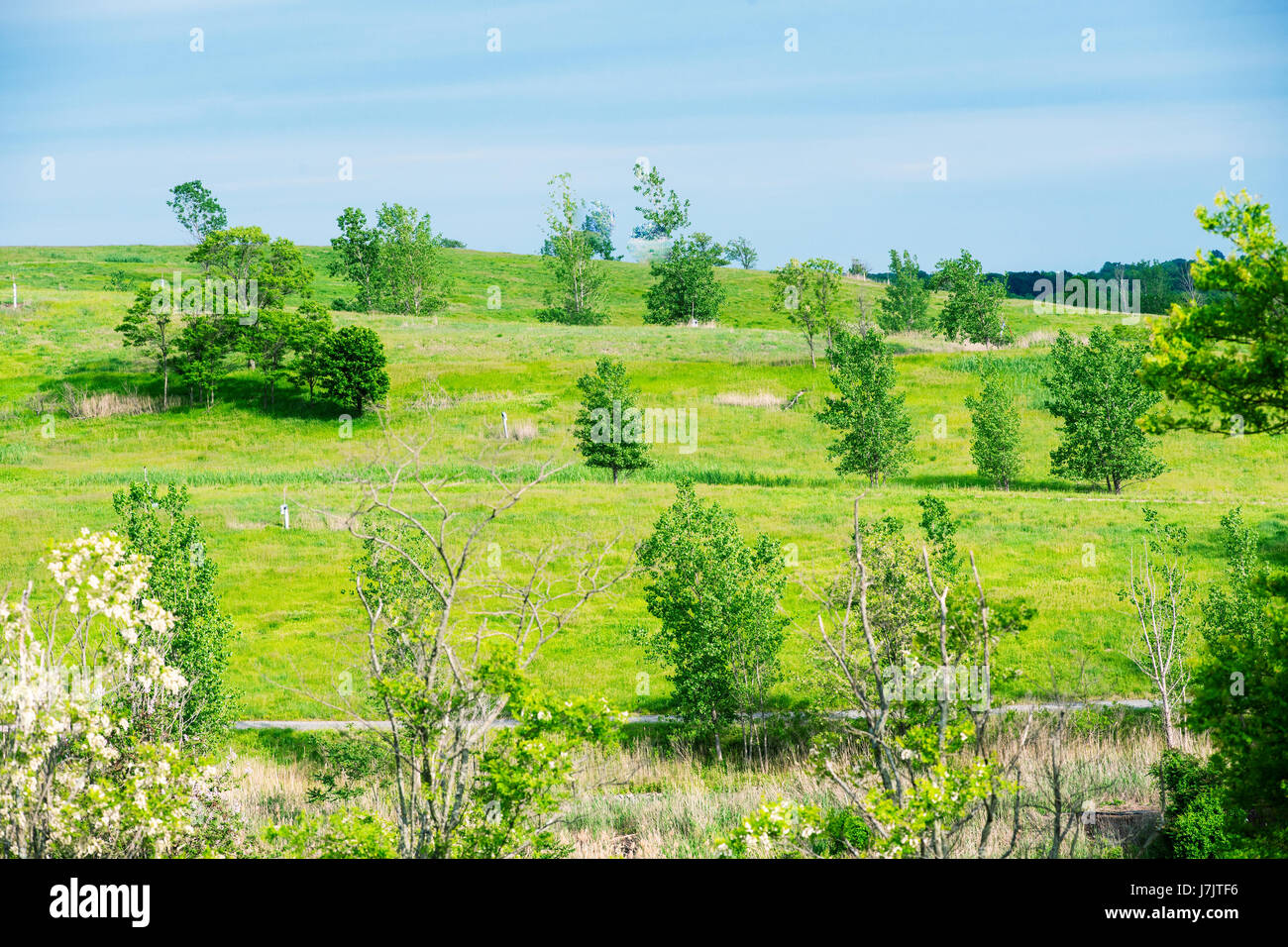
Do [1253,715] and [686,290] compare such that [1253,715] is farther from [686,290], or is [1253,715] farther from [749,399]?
[686,290]

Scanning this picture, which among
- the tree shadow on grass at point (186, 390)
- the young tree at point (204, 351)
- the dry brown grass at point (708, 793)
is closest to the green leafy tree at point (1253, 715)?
the dry brown grass at point (708, 793)

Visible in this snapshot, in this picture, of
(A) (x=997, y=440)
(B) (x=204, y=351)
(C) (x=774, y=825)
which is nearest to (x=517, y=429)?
(B) (x=204, y=351)

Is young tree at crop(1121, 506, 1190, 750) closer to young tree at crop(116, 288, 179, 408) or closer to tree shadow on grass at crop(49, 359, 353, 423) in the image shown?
tree shadow on grass at crop(49, 359, 353, 423)

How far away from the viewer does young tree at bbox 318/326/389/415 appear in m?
72.4

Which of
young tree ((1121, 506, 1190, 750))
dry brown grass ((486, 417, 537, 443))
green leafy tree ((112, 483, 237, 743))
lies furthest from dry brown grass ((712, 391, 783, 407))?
green leafy tree ((112, 483, 237, 743))

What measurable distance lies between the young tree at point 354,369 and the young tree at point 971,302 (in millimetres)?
46343

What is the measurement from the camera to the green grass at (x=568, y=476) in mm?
32906

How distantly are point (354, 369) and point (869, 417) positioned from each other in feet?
120

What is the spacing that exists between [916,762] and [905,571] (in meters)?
11.3

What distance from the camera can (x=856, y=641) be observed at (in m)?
23.8

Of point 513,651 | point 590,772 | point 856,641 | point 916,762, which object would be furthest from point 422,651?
point 856,641

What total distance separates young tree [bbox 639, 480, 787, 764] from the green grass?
387cm

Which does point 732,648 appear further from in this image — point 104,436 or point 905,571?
point 104,436
